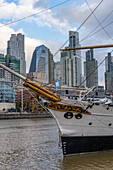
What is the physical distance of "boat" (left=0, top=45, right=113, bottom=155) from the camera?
51.7ft

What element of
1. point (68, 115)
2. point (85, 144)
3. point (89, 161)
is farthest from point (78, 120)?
point (89, 161)

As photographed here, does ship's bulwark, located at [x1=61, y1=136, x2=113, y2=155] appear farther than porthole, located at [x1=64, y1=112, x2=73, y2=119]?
No

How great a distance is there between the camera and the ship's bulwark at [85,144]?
15.7 m

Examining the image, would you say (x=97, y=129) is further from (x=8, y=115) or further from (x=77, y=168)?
(x=8, y=115)

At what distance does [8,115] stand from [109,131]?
6413cm

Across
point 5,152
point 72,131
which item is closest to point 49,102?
point 72,131

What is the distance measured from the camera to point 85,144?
53.0ft

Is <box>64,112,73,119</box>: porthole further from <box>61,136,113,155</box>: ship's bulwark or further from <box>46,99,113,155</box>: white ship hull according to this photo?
<box>61,136,113,155</box>: ship's bulwark

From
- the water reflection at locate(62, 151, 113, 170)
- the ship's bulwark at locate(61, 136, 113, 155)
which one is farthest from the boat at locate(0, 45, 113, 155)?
the water reflection at locate(62, 151, 113, 170)

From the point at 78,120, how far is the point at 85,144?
5.43 feet

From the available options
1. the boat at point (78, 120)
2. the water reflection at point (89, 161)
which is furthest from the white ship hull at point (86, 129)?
the water reflection at point (89, 161)

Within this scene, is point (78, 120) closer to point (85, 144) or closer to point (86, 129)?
point (86, 129)

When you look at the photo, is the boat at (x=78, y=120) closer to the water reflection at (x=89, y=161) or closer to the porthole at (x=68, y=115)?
the porthole at (x=68, y=115)

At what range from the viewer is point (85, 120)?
16.2 metres
